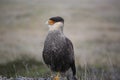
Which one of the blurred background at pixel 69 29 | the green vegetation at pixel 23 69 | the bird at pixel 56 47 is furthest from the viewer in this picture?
the blurred background at pixel 69 29

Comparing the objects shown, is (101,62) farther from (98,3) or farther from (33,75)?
(98,3)

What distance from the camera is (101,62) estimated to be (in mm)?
27562

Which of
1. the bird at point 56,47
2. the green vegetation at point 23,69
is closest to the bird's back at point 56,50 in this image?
the bird at point 56,47

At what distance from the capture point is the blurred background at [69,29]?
27.4 metres

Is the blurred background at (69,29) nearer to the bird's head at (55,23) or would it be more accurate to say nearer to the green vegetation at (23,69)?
the green vegetation at (23,69)

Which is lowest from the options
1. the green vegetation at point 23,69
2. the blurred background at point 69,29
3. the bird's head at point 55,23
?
the blurred background at point 69,29

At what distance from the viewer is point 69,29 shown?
43938mm

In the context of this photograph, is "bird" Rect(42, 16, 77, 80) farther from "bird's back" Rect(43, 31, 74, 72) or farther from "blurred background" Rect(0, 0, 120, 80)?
"blurred background" Rect(0, 0, 120, 80)

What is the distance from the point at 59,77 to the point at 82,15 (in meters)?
39.2

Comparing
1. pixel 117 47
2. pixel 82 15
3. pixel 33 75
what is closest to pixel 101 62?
pixel 117 47

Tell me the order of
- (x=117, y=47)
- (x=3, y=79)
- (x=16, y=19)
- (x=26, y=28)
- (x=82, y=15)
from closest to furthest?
(x=3, y=79) < (x=117, y=47) < (x=26, y=28) < (x=16, y=19) < (x=82, y=15)

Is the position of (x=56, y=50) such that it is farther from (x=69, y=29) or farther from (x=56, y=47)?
(x=69, y=29)

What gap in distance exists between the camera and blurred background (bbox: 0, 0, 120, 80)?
27.4 metres

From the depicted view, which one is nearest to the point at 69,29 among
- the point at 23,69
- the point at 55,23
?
the point at 23,69
